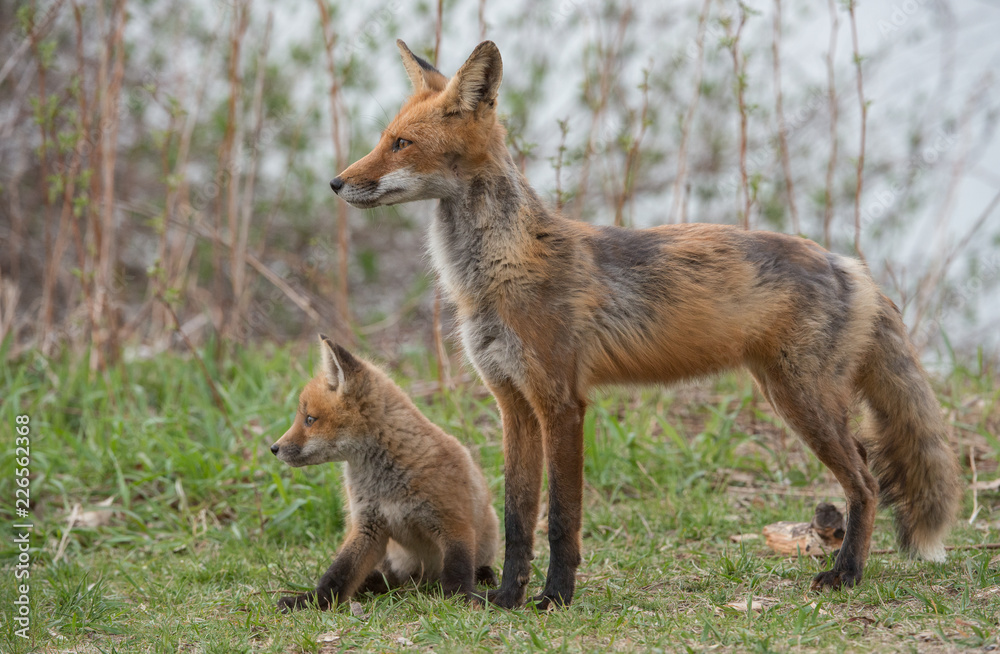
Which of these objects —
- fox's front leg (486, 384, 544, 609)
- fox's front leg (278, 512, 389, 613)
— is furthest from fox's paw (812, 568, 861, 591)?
fox's front leg (278, 512, 389, 613)

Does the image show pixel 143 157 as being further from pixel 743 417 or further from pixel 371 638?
pixel 371 638

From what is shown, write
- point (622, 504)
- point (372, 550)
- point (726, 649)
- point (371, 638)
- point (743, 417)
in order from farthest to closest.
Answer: point (743, 417)
point (622, 504)
point (372, 550)
point (371, 638)
point (726, 649)

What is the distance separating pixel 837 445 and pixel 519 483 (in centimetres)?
147

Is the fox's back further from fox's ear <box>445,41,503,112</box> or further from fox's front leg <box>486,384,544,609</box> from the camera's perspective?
fox's ear <box>445,41,503,112</box>

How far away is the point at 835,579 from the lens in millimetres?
3879

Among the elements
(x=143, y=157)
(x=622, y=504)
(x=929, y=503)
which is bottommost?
(x=622, y=504)

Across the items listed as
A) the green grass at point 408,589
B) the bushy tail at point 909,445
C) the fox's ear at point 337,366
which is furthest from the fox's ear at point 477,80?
the bushy tail at point 909,445

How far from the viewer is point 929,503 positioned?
416 cm

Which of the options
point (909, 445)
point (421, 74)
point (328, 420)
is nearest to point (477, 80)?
point (421, 74)

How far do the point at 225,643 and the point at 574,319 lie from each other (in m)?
1.95

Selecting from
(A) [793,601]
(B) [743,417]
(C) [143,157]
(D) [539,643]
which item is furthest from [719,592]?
(C) [143,157]

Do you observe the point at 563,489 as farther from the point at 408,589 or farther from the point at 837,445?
the point at 837,445

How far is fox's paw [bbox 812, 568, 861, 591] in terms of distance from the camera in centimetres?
385

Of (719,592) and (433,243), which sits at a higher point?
(433,243)
